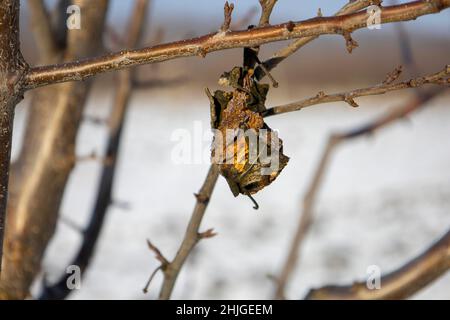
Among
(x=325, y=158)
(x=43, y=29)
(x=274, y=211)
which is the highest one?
(x=274, y=211)

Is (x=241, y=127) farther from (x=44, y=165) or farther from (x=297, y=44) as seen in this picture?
(x=44, y=165)

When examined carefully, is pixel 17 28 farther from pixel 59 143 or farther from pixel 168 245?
pixel 168 245

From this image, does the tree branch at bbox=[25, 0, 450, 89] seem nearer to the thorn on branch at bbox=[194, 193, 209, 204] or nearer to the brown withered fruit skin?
the brown withered fruit skin

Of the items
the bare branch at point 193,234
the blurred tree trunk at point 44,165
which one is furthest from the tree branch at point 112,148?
the bare branch at point 193,234

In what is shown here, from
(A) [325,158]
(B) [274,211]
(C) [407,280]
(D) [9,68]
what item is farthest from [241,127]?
(B) [274,211]

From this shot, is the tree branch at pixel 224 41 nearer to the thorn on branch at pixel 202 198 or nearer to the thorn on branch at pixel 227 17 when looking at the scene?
the thorn on branch at pixel 227 17

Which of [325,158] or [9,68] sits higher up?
[325,158]
